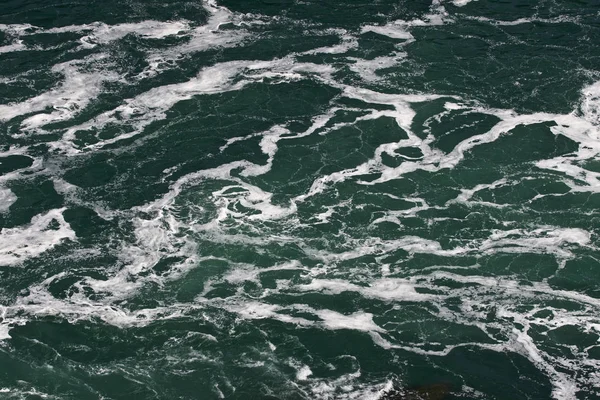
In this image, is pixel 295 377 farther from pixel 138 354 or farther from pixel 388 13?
pixel 388 13

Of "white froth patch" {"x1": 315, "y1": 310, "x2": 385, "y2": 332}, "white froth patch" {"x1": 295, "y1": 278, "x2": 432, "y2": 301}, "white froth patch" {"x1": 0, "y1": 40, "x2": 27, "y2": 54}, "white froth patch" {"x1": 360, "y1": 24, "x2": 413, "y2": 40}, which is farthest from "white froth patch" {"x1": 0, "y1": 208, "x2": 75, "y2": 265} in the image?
"white froth patch" {"x1": 360, "y1": 24, "x2": 413, "y2": 40}

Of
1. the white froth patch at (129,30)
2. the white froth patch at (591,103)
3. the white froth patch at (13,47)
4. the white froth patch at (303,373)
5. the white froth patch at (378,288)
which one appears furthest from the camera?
the white froth patch at (129,30)

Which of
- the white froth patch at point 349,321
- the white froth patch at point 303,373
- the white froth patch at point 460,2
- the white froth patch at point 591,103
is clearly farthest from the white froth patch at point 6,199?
the white froth patch at point 460,2

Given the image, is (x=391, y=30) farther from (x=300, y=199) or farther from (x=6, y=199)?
(x=6, y=199)

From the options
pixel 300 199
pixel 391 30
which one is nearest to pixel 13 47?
pixel 391 30

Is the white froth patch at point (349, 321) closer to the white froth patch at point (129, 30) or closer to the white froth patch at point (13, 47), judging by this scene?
the white froth patch at point (129, 30)

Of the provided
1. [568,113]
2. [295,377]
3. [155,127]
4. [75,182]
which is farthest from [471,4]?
[295,377]

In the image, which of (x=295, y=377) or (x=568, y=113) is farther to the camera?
(x=568, y=113)
